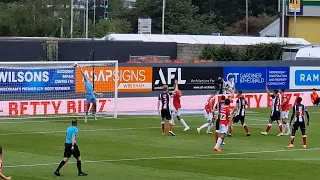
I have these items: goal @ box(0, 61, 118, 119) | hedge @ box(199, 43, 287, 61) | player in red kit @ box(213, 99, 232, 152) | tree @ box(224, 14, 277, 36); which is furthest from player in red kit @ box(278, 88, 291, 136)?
tree @ box(224, 14, 277, 36)

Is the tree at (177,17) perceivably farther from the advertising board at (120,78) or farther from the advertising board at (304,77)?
the advertising board at (120,78)

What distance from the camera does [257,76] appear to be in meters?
52.2

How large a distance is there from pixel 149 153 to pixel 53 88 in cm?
1576

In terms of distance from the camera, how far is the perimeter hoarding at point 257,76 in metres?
51.2

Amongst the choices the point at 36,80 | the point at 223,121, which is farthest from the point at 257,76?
the point at 223,121

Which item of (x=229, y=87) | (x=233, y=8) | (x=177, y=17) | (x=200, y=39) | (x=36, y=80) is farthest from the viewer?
(x=233, y=8)

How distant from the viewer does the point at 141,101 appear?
46812mm

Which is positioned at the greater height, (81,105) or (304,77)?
(304,77)

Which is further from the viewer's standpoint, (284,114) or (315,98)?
(315,98)

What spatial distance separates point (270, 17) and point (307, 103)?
72.1 metres

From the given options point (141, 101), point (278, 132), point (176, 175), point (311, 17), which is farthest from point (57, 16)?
point (176, 175)

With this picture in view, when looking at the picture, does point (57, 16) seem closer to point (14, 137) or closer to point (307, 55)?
point (307, 55)

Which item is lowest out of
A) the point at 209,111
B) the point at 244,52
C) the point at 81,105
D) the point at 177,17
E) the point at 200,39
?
the point at 81,105

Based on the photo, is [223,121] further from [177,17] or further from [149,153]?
Answer: [177,17]
